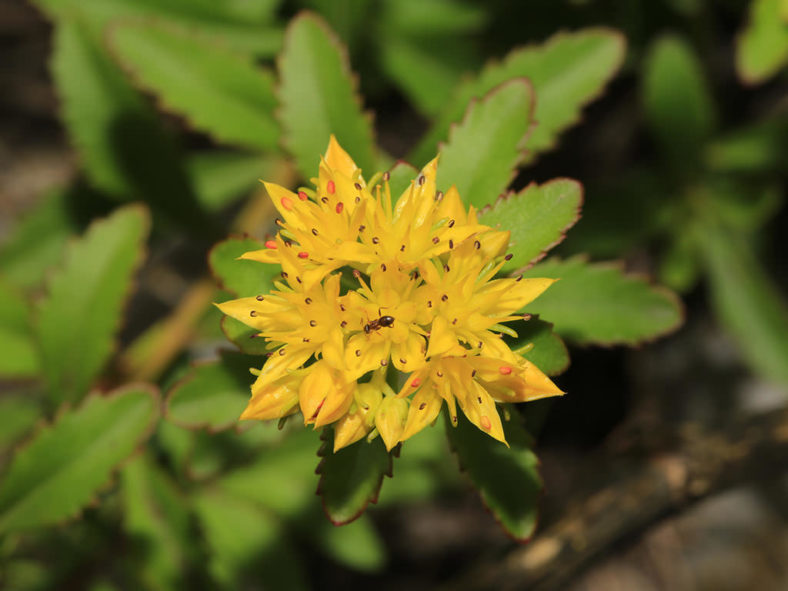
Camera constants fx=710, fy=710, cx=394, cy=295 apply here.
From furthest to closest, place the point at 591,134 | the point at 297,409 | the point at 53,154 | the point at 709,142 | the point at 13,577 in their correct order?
1. the point at 53,154
2. the point at 591,134
3. the point at 709,142
4. the point at 13,577
5. the point at 297,409

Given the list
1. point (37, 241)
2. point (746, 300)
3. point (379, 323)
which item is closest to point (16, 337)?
point (37, 241)

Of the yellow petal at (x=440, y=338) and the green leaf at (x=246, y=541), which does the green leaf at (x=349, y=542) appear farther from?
the yellow petal at (x=440, y=338)

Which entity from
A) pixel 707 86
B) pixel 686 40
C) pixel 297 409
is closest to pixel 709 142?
pixel 707 86

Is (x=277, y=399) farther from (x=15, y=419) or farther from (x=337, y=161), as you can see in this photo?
(x=15, y=419)

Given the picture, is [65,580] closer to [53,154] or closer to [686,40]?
[53,154]

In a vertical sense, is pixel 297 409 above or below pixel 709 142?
below

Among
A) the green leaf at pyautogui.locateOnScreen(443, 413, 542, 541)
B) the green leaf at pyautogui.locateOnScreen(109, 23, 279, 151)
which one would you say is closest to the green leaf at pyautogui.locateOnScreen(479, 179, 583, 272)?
the green leaf at pyautogui.locateOnScreen(443, 413, 542, 541)
